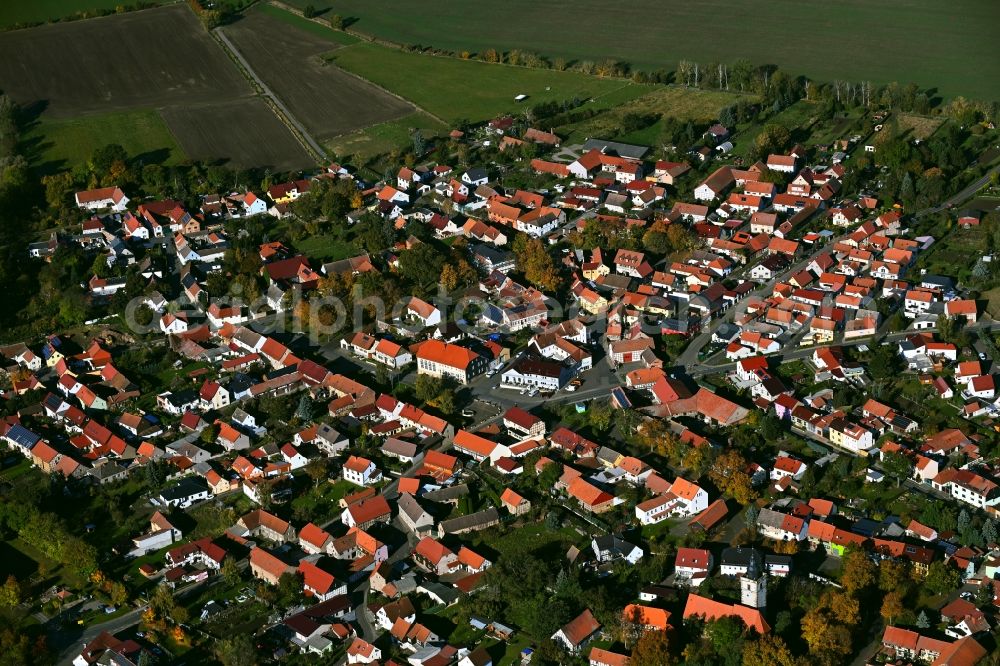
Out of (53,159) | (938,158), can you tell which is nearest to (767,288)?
(938,158)

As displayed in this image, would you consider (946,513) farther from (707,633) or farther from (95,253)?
(95,253)

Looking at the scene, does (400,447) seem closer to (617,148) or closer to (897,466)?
(897,466)

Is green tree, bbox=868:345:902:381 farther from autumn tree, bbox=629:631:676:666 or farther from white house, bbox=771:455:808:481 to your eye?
autumn tree, bbox=629:631:676:666

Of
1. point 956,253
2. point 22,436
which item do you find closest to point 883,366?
point 956,253

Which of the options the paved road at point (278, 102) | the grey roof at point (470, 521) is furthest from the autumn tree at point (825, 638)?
the paved road at point (278, 102)

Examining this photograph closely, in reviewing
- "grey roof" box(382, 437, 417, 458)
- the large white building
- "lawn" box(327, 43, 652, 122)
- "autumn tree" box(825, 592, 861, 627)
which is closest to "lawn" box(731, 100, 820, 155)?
"lawn" box(327, 43, 652, 122)

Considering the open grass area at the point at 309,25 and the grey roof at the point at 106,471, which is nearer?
the grey roof at the point at 106,471

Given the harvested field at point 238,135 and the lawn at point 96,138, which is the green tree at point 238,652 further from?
the lawn at point 96,138
